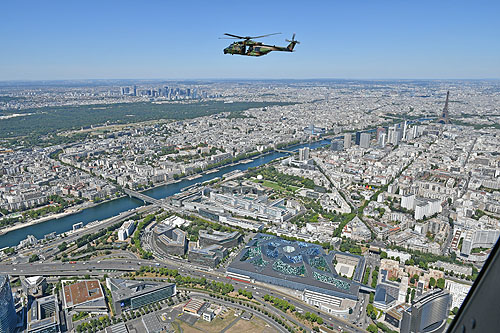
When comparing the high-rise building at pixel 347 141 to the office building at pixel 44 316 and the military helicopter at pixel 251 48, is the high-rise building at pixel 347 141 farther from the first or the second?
the military helicopter at pixel 251 48

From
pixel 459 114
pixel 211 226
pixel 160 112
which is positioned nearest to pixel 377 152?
pixel 211 226

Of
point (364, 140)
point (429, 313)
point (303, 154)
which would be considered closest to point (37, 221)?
point (429, 313)

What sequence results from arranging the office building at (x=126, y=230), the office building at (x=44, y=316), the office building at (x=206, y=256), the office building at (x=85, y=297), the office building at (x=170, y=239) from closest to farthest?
the office building at (x=44, y=316) → the office building at (x=85, y=297) → the office building at (x=206, y=256) → the office building at (x=170, y=239) → the office building at (x=126, y=230)

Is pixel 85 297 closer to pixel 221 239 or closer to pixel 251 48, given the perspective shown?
pixel 221 239

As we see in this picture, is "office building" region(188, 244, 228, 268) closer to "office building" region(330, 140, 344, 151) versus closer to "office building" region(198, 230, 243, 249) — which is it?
"office building" region(198, 230, 243, 249)

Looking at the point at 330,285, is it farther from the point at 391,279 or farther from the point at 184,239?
Result: the point at 184,239

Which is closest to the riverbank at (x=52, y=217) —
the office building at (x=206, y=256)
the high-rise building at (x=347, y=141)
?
the office building at (x=206, y=256)
